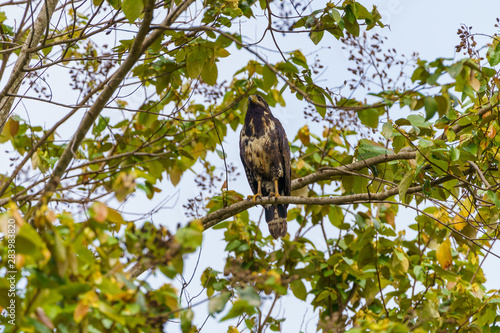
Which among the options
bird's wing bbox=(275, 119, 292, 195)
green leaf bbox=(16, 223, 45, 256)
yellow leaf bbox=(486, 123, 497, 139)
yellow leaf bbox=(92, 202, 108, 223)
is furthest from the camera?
bird's wing bbox=(275, 119, 292, 195)

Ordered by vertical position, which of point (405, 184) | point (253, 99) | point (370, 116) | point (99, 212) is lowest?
point (99, 212)

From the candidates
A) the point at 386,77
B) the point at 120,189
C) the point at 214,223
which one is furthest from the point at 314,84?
the point at 120,189

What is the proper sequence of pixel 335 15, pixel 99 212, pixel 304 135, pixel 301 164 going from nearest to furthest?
pixel 99 212 < pixel 335 15 < pixel 301 164 < pixel 304 135

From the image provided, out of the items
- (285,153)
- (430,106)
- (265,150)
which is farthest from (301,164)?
(430,106)

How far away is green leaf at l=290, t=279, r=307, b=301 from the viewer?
3789 mm

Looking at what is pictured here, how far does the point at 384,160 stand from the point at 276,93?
1.61 metres

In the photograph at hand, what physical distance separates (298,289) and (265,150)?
5.56ft

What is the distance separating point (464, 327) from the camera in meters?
3.40

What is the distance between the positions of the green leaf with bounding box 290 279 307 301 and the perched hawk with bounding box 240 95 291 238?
115 cm

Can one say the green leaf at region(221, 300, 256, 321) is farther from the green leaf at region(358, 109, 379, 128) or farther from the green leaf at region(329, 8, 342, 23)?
the green leaf at region(329, 8, 342, 23)

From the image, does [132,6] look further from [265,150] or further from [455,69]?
[265,150]

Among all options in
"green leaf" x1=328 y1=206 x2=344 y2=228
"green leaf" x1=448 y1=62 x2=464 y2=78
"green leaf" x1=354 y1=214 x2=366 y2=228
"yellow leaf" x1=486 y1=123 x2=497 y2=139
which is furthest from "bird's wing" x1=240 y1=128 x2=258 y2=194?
"green leaf" x1=448 y1=62 x2=464 y2=78

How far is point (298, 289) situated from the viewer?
150 inches

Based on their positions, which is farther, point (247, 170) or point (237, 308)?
point (247, 170)
